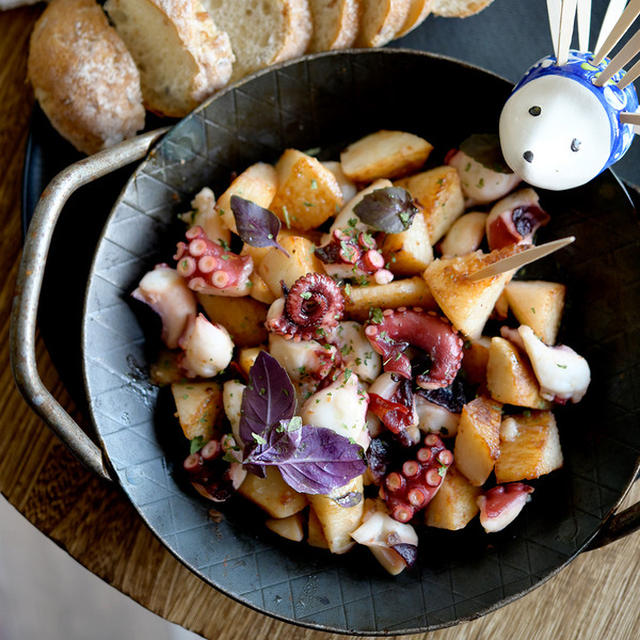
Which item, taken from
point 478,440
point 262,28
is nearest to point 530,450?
point 478,440

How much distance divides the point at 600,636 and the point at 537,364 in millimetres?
766

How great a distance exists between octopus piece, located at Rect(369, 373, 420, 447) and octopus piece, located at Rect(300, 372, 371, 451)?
46 mm

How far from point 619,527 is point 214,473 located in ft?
2.94

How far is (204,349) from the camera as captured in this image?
156 cm

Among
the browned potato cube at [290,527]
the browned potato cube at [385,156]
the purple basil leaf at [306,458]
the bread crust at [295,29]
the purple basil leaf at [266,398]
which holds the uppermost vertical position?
the bread crust at [295,29]

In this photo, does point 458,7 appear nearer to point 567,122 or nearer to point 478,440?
point 567,122

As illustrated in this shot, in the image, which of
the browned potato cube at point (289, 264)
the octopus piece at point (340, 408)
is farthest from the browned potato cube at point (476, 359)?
the browned potato cube at point (289, 264)

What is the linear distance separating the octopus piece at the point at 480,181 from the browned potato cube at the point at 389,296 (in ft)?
0.90

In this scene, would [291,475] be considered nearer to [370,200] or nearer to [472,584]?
[472,584]

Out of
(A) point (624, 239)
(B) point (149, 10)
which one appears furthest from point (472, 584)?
(B) point (149, 10)

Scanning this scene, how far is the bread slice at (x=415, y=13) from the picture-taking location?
1744 mm

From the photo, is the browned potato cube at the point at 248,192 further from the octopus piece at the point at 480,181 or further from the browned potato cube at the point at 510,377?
the browned potato cube at the point at 510,377

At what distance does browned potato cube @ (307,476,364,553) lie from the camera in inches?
60.2

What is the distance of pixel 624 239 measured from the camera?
166 centimetres
